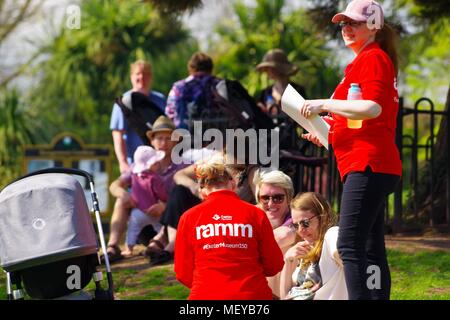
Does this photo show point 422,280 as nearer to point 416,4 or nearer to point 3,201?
point 3,201

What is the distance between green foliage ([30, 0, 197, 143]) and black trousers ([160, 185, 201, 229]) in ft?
67.7

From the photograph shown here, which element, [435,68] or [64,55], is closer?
[435,68]

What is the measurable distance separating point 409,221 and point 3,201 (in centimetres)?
476

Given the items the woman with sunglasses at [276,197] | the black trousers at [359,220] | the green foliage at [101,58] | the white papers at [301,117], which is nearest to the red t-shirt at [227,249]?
the black trousers at [359,220]

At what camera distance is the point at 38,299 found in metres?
5.40

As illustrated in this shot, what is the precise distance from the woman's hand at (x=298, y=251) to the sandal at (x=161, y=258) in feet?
8.38

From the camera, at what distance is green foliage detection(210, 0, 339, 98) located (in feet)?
75.3

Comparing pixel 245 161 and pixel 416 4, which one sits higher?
pixel 416 4

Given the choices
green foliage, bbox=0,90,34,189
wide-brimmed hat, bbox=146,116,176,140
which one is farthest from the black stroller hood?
green foliage, bbox=0,90,34,189

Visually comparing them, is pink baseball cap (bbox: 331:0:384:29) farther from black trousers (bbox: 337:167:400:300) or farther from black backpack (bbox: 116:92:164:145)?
black backpack (bbox: 116:92:164:145)

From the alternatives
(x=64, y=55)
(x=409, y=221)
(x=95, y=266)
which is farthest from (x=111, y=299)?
(x=64, y=55)

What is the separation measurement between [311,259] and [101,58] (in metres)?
24.6
